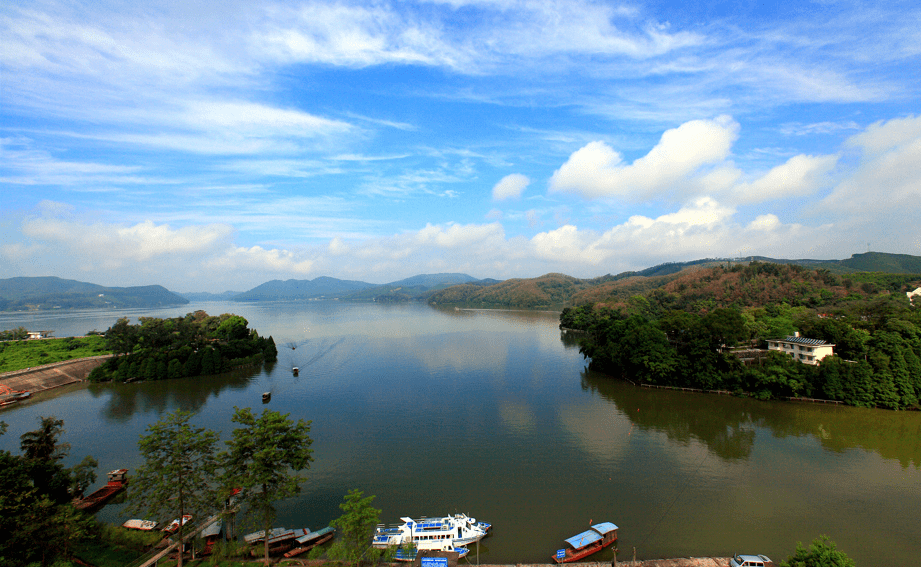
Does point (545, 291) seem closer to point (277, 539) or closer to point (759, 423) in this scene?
point (759, 423)

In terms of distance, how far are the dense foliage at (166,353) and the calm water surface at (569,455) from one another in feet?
5.38

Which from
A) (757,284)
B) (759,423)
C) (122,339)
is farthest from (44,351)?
(757,284)

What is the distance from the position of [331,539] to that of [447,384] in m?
16.3

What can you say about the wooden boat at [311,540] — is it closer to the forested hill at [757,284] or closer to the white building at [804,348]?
the white building at [804,348]

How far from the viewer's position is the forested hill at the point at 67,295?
436ft

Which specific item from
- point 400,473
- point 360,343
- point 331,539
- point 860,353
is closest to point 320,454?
point 400,473

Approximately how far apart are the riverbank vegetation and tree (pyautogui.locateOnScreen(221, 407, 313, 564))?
31174 millimetres

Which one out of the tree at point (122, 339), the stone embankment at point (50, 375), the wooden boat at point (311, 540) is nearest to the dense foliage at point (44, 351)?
the tree at point (122, 339)

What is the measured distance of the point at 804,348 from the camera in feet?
76.4

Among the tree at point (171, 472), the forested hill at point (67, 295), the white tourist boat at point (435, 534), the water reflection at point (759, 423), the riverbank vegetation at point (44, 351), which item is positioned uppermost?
the forested hill at point (67, 295)

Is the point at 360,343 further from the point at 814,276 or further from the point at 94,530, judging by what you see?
the point at 814,276

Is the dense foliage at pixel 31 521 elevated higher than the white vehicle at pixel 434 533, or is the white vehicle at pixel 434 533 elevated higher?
the dense foliage at pixel 31 521

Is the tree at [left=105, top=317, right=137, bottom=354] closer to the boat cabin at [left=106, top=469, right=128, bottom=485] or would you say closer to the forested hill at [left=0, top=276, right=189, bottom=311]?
the boat cabin at [left=106, top=469, right=128, bottom=485]

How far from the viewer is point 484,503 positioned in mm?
12703
